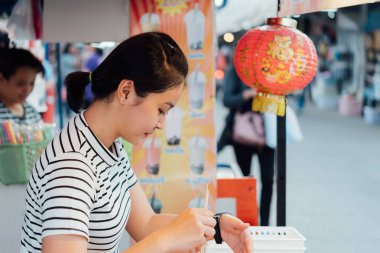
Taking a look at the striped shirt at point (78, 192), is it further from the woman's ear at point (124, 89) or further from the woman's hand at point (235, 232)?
the woman's hand at point (235, 232)

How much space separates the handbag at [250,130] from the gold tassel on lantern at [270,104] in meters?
2.18

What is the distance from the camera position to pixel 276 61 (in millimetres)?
2607

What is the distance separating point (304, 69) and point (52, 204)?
1.54 m

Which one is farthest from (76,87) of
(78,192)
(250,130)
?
(250,130)

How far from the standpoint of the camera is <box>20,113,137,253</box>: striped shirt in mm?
1464

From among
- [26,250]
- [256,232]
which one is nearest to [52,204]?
[26,250]

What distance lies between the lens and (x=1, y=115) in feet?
13.2

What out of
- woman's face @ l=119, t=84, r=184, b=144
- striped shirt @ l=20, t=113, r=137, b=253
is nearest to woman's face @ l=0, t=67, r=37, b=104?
striped shirt @ l=20, t=113, r=137, b=253

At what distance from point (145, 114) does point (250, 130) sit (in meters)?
3.40

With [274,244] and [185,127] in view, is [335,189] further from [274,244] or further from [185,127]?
[274,244]

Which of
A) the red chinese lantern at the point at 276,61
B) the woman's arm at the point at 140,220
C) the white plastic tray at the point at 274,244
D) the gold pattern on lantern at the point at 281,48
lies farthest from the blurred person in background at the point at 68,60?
the woman's arm at the point at 140,220

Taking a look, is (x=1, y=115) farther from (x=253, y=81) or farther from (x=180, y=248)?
(x=180, y=248)

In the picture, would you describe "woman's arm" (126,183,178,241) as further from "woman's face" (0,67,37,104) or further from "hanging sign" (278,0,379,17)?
"woman's face" (0,67,37,104)

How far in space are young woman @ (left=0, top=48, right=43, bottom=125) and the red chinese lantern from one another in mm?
1995
